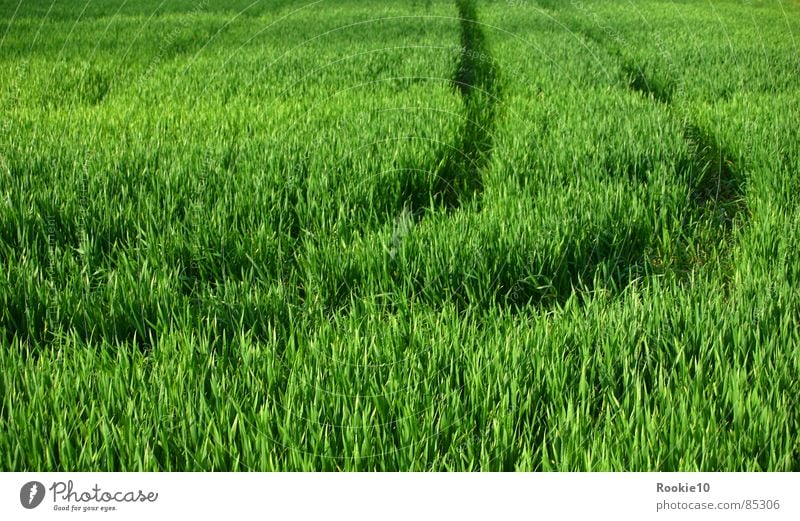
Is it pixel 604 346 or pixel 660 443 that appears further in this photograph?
pixel 604 346

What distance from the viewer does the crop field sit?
4.69 ft

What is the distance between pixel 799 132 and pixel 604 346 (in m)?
2.14

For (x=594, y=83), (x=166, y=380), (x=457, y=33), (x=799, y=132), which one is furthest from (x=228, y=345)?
(x=457, y=33)

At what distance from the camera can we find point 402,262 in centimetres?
226

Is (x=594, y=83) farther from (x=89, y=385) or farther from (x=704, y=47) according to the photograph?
(x=89, y=385)

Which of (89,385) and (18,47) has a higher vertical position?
(18,47)

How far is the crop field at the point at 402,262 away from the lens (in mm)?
1431

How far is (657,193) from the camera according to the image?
2.81 metres

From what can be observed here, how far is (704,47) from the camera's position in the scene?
192 inches

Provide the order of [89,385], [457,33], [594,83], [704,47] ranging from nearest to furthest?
1. [89,385]
2. [594,83]
3. [704,47]
4. [457,33]

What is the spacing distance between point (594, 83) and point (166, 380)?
12.3 ft
